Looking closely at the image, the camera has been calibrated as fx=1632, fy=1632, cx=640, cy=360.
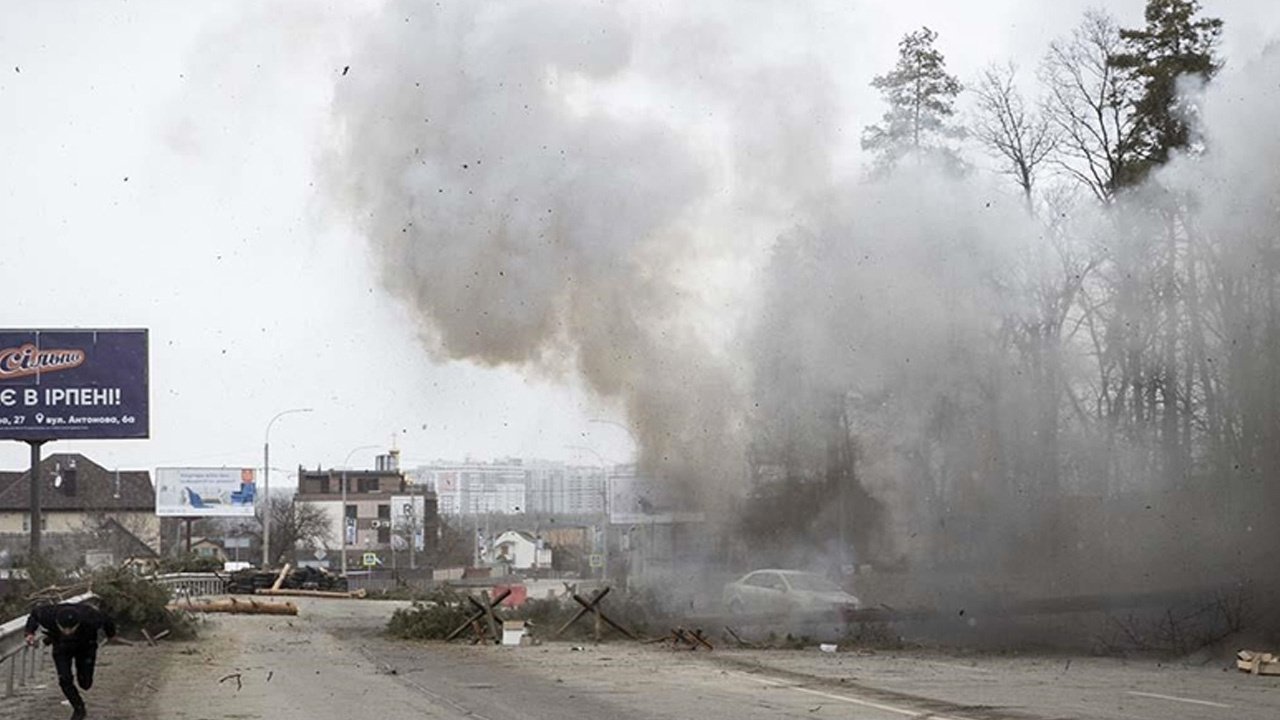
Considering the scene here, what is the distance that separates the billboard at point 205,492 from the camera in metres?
81.4

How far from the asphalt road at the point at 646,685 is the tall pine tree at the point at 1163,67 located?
1288 cm

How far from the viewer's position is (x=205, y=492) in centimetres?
8188

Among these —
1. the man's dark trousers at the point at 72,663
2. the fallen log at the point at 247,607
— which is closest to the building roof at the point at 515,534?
the fallen log at the point at 247,607

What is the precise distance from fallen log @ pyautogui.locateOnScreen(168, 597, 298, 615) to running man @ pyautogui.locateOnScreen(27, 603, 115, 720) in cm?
2828

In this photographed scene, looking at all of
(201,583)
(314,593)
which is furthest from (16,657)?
(314,593)

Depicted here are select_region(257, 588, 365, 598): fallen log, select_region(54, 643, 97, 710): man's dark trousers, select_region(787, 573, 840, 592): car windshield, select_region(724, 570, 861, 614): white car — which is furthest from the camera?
select_region(257, 588, 365, 598): fallen log

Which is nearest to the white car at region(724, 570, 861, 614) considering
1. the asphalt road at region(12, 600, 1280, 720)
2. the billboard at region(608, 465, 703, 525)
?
the billboard at region(608, 465, 703, 525)

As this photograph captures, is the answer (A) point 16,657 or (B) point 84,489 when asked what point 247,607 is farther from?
(B) point 84,489

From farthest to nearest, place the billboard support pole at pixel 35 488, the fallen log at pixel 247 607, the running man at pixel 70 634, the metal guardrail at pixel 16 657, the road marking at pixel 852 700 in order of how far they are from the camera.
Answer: the fallen log at pixel 247 607
the billboard support pole at pixel 35 488
the metal guardrail at pixel 16 657
the running man at pixel 70 634
the road marking at pixel 852 700

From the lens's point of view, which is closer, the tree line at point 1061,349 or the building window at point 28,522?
the tree line at point 1061,349

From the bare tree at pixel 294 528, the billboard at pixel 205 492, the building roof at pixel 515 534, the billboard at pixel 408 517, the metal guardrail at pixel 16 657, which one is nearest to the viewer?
the metal guardrail at pixel 16 657

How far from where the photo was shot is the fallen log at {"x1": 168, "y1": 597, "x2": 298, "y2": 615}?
4666 cm

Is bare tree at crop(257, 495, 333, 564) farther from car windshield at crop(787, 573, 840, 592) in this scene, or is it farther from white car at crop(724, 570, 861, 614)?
car windshield at crop(787, 573, 840, 592)

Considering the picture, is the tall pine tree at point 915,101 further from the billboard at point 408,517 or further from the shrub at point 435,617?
the billboard at point 408,517
